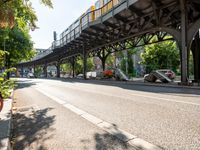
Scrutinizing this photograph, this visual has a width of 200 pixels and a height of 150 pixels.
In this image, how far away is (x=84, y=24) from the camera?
32.8m

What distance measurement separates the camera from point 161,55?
163 ft

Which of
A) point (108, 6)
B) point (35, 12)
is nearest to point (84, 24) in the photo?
point (108, 6)

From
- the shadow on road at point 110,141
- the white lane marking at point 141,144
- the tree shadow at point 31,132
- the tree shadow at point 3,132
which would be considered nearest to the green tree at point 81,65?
the tree shadow at point 31,132

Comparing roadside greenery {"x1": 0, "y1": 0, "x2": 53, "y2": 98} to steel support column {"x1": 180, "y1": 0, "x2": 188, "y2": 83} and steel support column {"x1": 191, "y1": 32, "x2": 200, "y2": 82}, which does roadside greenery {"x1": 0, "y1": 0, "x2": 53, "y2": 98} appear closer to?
steel support column {"x1": 180, "y1": 0, "x2": 188, "y2": 83}

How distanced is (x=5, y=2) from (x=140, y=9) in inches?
A: 575

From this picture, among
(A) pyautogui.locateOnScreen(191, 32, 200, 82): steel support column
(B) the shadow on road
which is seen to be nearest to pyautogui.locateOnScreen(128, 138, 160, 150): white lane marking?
(B) the shadow on road

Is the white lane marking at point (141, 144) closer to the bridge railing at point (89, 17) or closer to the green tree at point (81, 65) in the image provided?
the bridge railing at point (89, 17)

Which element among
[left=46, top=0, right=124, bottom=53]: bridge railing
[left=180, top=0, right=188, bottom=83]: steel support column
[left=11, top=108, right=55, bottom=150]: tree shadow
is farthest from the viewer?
[left=46, top=0, right=124, bottom=53]: bridge railing

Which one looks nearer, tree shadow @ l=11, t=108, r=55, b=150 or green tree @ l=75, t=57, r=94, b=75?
tree shadow @ l=11, t=108, r=55, b=150

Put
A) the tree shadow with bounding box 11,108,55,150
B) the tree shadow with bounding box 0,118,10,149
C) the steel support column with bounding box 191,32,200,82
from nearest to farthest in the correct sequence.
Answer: the tree shadow with bounding box 0,118,10,149, the tree shadow with bounding box 11,108,55,150, the steel support column with bounding box 191,32,200,82

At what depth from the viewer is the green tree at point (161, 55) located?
49031 millimetres

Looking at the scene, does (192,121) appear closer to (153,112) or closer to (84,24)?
(153,112)

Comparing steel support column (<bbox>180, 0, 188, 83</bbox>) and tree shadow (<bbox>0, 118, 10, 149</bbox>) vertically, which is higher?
steel support column (<bbox>180, 0, 188, 83</bbox>)

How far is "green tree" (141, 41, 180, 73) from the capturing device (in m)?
49.0
